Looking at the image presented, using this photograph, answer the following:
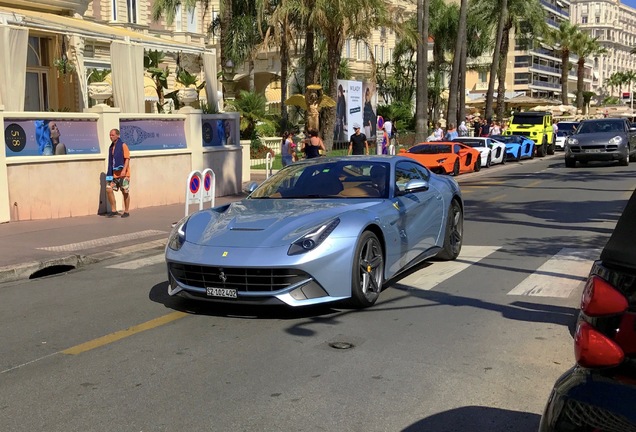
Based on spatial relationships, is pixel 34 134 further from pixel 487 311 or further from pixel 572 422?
pixel 572 422

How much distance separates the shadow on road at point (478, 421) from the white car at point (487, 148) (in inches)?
964

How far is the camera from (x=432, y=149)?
2512cm

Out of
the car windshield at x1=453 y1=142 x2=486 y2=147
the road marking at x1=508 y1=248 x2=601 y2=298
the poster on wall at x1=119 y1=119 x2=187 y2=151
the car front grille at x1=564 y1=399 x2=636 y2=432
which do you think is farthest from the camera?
the car windshield at x1=453 y1=142 x2=486 y2=147

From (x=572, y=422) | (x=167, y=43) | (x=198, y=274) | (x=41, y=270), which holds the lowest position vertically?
(x=41, y=270)

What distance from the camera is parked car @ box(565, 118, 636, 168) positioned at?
27.1 meters

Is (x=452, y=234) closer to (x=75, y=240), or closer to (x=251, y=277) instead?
(x=251, y=277)

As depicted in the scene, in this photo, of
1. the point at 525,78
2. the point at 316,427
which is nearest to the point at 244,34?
the point at 316,427

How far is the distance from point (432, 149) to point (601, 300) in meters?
22.8

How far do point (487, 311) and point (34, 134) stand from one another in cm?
1016

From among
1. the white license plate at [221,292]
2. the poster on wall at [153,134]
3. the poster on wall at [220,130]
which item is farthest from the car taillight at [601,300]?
the poster on wall at [220,130]

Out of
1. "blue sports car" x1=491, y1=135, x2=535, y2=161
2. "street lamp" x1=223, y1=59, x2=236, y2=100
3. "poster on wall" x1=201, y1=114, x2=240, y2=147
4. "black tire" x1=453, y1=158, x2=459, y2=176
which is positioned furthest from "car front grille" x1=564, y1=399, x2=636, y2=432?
"blue sports car" x1=491, y1=135, x2=535, y2=161

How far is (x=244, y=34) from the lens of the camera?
39.8m

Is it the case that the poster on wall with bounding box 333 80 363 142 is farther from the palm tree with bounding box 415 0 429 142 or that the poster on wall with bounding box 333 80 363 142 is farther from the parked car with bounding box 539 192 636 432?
the parked car with bounding box 539 192 636 432

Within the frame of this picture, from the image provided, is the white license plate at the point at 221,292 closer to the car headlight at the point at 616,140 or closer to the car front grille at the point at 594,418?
the car front grille at the point at 594,418
